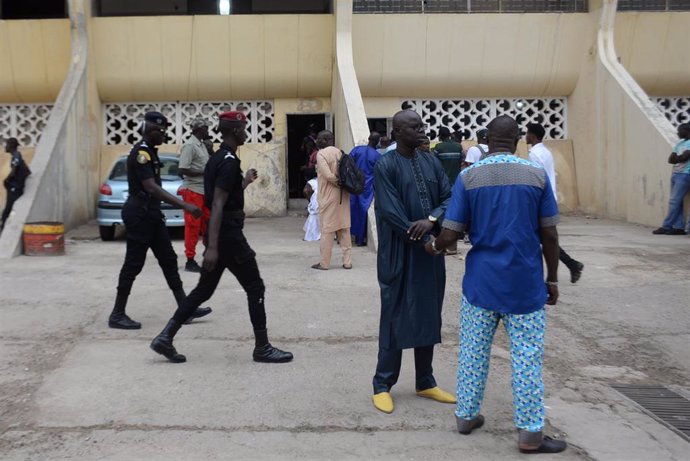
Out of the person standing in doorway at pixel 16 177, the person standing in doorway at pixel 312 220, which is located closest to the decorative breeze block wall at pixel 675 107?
the person standing in doorway at pixel 312 220

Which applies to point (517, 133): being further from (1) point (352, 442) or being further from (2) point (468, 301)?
(1) point (352, 442)

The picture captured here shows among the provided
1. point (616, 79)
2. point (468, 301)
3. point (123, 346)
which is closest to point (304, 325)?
point (123, 346)

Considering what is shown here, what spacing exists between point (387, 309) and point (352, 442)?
805mm

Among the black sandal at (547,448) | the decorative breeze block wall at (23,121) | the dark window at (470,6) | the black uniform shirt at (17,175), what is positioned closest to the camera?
the black sandal at (547,448)

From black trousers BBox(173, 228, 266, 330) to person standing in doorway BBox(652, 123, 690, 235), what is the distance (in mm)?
8103

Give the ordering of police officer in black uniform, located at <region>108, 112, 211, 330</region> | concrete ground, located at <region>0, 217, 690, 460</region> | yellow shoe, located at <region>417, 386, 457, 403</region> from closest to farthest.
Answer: concrete ground, located at <region>0, 217, 690, 460</region>
yellow shoe, located at <region>417, 386, 457, 403</region>
police officer in black uniform, located at <region>108, 112, 211, 330</region>

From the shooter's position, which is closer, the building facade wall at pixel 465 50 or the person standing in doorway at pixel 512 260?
the person standing in doorway at pixel 512 260

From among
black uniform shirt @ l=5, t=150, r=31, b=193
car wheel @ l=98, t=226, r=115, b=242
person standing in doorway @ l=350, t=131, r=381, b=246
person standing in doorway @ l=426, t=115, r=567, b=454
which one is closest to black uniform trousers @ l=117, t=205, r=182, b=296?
person standing in doorway @ l=426, t=115, r=567, b=454

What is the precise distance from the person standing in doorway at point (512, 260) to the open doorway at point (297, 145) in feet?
39.4

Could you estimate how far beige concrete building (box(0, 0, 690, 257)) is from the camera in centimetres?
1472

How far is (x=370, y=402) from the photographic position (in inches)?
189

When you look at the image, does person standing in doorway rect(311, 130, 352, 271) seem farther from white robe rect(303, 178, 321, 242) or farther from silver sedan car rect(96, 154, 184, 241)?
silver sedan car rect(96, 154, 184, 241)

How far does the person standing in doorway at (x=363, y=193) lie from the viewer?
10062mm

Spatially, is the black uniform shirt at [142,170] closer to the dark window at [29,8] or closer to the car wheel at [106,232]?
the car wheel at [106,232]
